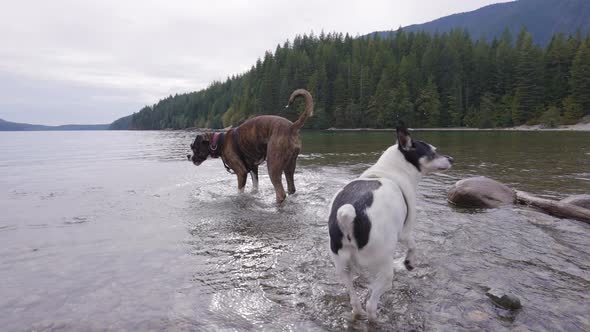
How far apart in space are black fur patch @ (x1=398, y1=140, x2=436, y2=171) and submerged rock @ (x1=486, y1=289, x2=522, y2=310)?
177 cm

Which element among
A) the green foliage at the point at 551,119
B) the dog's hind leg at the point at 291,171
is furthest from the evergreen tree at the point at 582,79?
the dog's hind leg at the point at 291,171

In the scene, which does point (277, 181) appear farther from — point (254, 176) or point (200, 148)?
point (200, 148)

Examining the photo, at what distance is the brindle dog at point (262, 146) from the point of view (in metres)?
8.92

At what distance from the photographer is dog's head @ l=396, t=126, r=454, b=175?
468 centimetres

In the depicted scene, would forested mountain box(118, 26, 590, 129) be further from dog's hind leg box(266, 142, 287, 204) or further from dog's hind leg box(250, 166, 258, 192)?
dog's hind leg box(266, 142, 287, 204)

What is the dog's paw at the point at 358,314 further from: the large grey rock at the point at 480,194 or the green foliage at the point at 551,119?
the green foliage at the point at 551,119

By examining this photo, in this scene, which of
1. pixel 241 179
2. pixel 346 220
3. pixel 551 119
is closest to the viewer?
pixel 346 220

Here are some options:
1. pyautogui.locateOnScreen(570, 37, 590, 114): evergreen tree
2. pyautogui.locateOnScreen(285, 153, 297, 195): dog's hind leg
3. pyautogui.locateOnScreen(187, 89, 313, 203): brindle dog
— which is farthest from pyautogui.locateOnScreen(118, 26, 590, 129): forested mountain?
pyautogui.locateOnScreen(187, 89, 313, 203): brindle dog

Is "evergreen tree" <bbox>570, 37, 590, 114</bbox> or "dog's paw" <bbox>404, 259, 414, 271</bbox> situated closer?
"dog's paw" <bbox>404, 259, 414, 271</bbox>

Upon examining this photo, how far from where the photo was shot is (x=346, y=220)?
3.38 metres

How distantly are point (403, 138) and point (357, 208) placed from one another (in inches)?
63.4

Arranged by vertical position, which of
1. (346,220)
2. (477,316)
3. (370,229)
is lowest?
(477,316)

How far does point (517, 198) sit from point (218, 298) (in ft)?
27.5

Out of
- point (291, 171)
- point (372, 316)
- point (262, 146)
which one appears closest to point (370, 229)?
point (372, 316)
